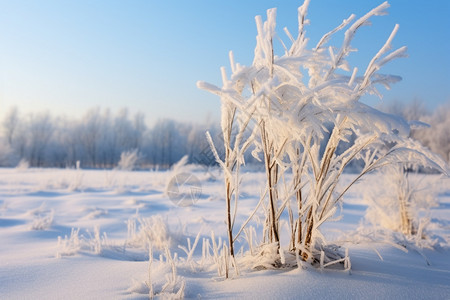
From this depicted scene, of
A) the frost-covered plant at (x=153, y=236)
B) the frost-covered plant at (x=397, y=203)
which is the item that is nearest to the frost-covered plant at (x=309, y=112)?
the frost-covered plant at (x=153, y=236)

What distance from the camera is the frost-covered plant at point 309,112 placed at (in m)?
1.50

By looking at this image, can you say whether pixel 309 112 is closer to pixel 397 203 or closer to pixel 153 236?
pixel 153 236

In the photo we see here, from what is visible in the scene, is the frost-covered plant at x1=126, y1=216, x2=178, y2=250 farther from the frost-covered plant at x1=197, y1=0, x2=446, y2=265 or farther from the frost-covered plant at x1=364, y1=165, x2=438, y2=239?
the frost-covered plant at x1=364, y1=165, x2=438, y2=239

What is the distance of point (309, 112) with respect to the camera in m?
1.54

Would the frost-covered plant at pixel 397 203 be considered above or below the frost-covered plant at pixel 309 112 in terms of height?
below

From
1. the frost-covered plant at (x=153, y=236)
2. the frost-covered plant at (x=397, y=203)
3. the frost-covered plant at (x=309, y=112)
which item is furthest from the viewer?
the frost-covered plant at (x=397, y=203)

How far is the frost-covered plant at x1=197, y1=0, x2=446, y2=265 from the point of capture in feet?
4.91

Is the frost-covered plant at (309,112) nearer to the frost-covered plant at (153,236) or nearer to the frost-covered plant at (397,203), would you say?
the frost-covered plant at (153,236)

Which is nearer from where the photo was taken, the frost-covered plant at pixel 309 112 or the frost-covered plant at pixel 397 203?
the frost-covered plant at pixel 309 112

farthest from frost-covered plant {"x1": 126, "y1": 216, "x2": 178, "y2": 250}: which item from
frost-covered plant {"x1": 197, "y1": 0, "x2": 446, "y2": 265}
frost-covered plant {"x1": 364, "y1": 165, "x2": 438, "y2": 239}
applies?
frost-covered plant {"x1": 364, "y1": 165, "x2": 438, "y2": 239}

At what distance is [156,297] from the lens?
1605mm

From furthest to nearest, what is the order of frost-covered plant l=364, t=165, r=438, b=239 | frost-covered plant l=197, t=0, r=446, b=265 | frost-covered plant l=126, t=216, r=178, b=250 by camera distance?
frost-covered plant l=364, t=165, r=438, b=239 → frost-covered plant l=126, t=216, r=178, b=250 → frost-covered plant l=197, t=0, r=446, b=265

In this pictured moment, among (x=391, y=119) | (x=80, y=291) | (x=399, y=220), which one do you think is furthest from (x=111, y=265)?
(x=399, y=220)

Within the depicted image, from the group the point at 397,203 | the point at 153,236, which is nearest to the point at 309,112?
the point at 153,236
